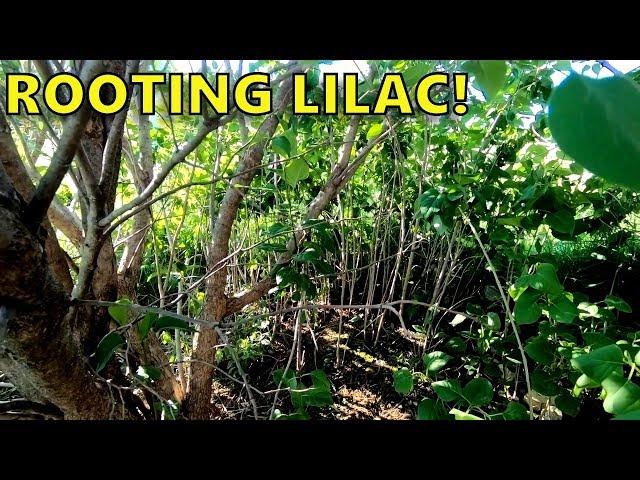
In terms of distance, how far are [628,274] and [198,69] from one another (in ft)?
3.51

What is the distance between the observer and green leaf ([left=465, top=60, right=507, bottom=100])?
17 centimetres

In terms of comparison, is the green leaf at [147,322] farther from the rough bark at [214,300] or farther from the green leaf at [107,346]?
the rough bark at [214,300]

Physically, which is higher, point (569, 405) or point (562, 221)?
point (562, 221)

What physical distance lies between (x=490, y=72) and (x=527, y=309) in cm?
36

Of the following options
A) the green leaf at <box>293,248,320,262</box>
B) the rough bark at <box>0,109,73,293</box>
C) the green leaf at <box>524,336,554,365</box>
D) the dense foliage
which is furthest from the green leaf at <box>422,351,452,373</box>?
the rough bark at <box>0,109,73,293</box>

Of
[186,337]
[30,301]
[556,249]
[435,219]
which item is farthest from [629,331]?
[186,337]

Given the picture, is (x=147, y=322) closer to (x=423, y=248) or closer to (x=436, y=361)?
(x=436, y=361)

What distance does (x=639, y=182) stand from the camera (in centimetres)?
8

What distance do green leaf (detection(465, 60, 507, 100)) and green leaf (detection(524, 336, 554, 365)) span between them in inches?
19.0

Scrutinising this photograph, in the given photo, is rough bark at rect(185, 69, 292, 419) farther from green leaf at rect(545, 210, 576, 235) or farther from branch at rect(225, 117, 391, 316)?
green leaf at rect(545, 210, 576, 235)

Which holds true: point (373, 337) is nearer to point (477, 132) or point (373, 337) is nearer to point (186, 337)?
point (186, 337)

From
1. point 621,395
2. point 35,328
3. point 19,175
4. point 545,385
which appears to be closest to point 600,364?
point 621,395

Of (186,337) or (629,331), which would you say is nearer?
(629,331)

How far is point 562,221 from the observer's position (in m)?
0.58
